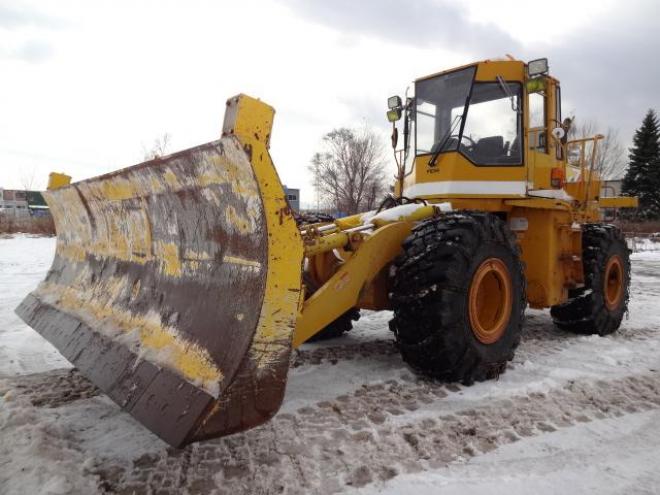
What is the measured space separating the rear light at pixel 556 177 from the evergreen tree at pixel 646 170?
39538 mm

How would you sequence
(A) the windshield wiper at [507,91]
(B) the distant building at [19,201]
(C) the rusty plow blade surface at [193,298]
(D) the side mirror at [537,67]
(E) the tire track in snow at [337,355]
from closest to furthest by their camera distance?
(C) the rusty plow blade surface at [193,298], (E) the tire track in snow at [337,355], (D) the side mirror at [537,67], (A) the windshield wiper at [507,91], (B) the distant building at [19,201]

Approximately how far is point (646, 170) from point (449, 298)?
44840 mm

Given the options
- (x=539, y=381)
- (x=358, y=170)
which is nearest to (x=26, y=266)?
(x=539, y=381)

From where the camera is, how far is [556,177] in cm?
501

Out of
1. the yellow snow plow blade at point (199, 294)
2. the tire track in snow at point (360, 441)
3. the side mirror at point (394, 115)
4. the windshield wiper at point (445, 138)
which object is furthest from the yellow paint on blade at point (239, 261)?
the side mirror at point (394, 115)

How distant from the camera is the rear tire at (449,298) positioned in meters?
3.26

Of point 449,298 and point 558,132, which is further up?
point 558,132

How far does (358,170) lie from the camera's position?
4184 cm

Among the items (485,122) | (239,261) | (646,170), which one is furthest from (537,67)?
(646,170)

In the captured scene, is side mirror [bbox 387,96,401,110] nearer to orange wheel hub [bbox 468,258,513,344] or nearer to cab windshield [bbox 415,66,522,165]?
cab windshield [bbox 415,66,522,165]

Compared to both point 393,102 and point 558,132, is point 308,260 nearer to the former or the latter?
point 393,102

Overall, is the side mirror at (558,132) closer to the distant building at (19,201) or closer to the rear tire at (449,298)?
the rear tire at (449,298)

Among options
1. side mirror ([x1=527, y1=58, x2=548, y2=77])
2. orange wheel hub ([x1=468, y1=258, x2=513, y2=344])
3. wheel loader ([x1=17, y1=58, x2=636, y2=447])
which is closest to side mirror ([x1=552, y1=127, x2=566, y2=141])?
wheel loader ([x1=17, y1=58, x2=636, y2=447])

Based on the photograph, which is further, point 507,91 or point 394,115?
point 394,115
